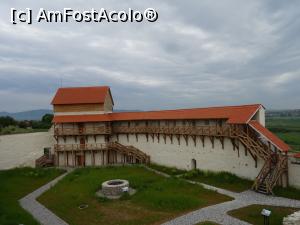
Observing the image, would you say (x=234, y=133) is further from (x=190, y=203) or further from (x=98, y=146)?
(x=98, y=146)

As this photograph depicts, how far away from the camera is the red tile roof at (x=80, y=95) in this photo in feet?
133

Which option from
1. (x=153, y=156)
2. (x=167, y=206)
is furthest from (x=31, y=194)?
(x=153, y=156)

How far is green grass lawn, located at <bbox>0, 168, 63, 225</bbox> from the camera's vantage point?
19.2 metres

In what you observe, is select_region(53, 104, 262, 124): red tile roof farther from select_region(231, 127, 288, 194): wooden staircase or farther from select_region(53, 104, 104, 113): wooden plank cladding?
select_region(231, 127, 288, 194): wooden staircase

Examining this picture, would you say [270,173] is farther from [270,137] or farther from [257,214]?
[257,214]

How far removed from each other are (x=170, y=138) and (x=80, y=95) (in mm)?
13785

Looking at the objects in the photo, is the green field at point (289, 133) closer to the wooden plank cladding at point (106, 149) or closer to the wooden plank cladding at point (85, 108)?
the wooden plank cladding at point (106, 149)

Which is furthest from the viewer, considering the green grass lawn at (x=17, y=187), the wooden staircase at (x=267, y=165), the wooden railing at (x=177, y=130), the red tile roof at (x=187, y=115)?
the wooden railing at (x=177, y=130)

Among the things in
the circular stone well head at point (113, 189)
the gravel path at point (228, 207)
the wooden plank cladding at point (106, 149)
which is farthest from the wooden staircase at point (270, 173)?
the wooden plank cladding at point (106, 149)

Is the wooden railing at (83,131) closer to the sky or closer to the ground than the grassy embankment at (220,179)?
closer to the sky

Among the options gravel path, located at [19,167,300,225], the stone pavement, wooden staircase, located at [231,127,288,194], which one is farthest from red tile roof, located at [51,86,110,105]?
the stone pavement

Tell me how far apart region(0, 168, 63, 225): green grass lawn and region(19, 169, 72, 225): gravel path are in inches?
19.4

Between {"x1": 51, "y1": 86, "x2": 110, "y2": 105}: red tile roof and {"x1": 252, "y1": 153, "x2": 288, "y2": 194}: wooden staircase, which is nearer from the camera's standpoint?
{"x1": 252, "y1": 153, "x2": 288, "y2": 194}: wooden staircase

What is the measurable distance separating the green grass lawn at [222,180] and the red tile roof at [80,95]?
52.6 feet
